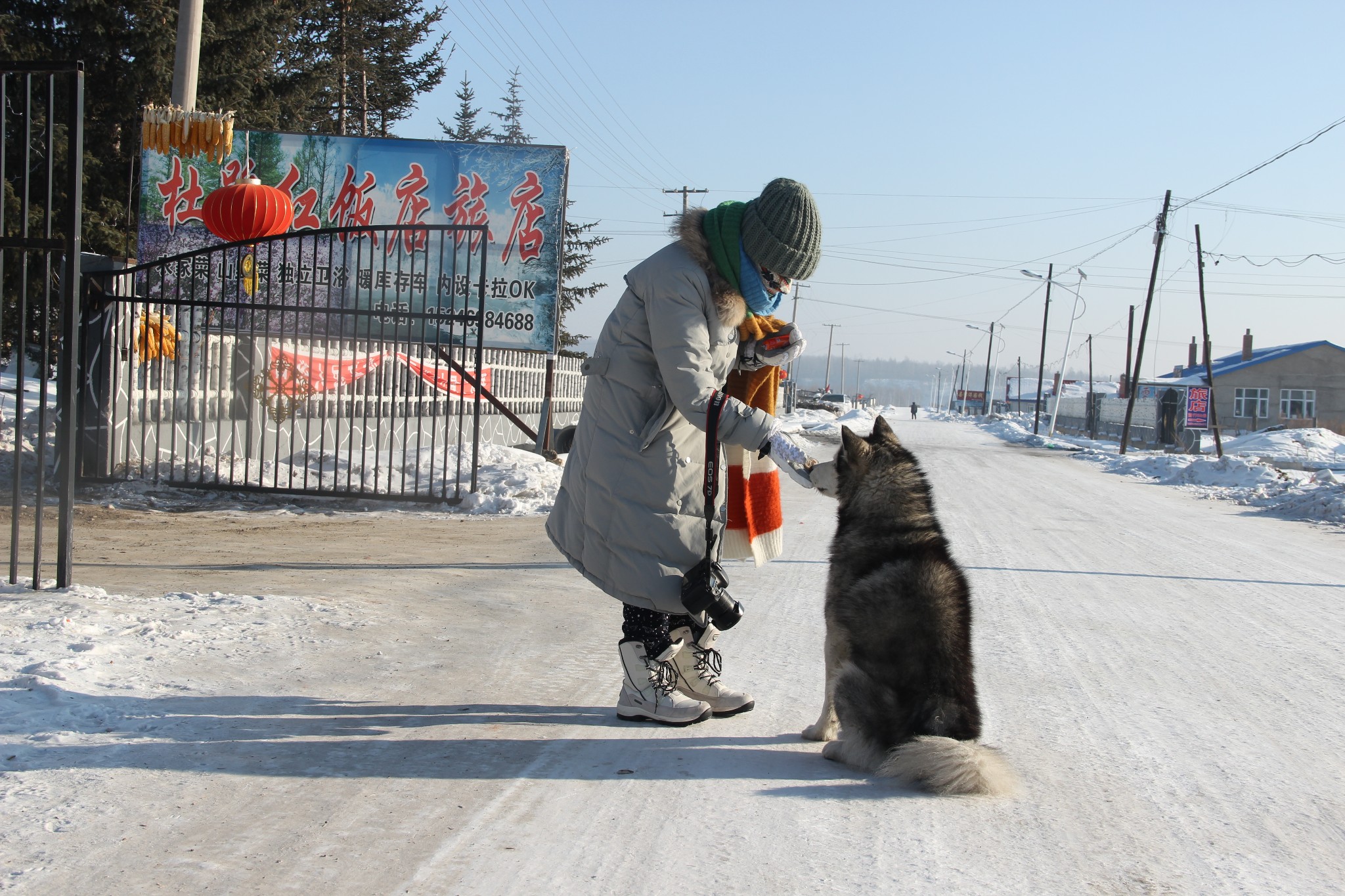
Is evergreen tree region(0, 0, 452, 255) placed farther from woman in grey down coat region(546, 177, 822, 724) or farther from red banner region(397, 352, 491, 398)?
woman in grey down coat region(546, 177, 822, 724)

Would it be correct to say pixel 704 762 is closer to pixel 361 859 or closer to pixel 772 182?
pixel 361 859

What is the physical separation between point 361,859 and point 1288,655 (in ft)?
15.7

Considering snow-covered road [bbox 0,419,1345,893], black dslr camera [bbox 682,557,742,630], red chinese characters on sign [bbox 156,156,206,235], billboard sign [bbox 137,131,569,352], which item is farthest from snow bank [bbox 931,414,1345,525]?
red chinese characters on sign [bbox 156,156,206,235]

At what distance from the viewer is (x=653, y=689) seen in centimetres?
354

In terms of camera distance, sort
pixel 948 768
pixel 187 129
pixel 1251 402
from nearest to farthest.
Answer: pixel 948 768, pixel 187 129, pixel 1251 402

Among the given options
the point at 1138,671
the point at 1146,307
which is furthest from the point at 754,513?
the point at 1146,307

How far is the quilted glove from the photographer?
3566mm

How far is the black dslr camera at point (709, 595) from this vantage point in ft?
10.7

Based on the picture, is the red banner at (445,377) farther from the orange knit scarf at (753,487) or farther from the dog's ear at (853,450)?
the dog's ear at (853,450)

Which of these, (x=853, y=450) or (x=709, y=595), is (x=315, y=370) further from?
(x=709, y=595)

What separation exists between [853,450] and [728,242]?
0.90 meters

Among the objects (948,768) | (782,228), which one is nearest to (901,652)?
(948,768)

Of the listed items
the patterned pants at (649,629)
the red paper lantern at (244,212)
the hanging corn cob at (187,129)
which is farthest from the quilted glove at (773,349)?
the red paper lantern at (244,212)

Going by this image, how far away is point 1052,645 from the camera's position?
5086 millimetres
